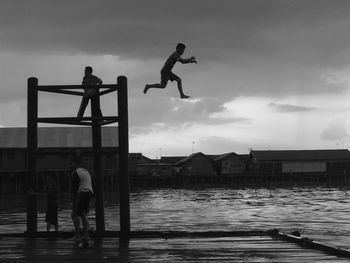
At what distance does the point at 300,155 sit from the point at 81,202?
131363 millimetres

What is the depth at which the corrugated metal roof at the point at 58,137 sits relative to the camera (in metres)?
74.3

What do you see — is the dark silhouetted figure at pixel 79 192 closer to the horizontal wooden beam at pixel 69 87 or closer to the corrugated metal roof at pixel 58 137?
the horizontal wooden beam at pixel 69 87

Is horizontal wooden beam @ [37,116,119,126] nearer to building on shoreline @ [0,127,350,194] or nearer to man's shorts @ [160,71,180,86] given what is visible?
man's shorts @ [160,71,180,86]

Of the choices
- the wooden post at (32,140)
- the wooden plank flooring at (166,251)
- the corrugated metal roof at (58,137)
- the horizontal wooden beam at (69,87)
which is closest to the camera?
the wooden plank flooring at (166,251)

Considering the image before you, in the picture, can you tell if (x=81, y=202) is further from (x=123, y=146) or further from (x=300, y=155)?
(x=300, y=155)

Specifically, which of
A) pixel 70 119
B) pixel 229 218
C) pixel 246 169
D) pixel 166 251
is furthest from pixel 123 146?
pixel 246 169

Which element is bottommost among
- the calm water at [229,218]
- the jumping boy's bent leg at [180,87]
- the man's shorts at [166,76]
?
the calm water at [229,218]

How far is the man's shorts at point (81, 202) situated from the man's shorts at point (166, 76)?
3.13m

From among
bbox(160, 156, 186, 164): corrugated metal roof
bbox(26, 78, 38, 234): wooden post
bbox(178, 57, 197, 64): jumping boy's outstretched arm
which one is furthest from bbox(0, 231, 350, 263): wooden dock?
bbox(160, 156, 186, 164): corrugated metal roof

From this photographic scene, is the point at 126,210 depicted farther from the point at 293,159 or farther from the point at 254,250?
the point at 293,159

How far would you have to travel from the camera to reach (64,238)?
36.9ft

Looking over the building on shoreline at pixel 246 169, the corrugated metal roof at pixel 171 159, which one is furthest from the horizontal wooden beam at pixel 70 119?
the corrugated metal roof at pixel 171 159

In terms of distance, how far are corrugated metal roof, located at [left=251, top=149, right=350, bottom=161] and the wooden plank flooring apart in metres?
124

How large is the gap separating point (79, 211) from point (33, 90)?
3.17 meters
